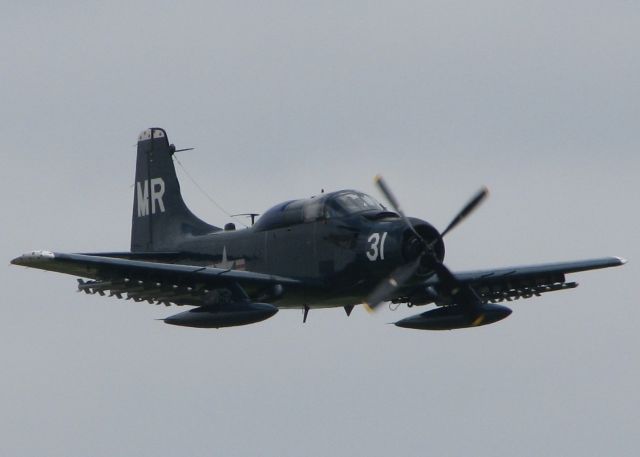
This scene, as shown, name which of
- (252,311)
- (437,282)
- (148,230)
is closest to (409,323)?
(437,282)

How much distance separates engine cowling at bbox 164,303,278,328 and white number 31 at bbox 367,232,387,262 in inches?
104

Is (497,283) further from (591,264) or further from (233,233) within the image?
(233,233)

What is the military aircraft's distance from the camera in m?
39.9

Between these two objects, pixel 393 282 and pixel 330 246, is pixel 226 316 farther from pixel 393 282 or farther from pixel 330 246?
pixel 393 282

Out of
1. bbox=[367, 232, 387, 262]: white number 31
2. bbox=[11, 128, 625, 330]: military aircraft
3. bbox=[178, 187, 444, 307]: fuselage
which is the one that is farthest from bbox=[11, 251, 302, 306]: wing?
bbox=[367, 232, 387, 262]: white number 31

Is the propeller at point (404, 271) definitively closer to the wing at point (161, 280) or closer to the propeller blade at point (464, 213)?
the propeller blade at point (464, 213)

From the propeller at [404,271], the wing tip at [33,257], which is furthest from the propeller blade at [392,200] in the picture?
the wing tip at [33,257]

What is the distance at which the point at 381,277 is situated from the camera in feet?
133

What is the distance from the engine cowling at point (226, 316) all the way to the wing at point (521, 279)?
4861 mm

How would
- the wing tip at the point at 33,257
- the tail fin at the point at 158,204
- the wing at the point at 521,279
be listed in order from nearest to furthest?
the wing tip at the point at 33,257
the wing at the point at 521,279
the tail fin at the point at 158,204

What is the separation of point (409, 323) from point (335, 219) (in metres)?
3.02

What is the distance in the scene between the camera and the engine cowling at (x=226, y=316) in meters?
39.4

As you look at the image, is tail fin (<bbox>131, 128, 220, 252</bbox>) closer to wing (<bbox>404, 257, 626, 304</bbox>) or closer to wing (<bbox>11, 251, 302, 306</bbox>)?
wing (<bbox>11, 251, 302, 306</bbox>)

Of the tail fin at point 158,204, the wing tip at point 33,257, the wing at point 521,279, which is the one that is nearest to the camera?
the wing tip at point 33,257
